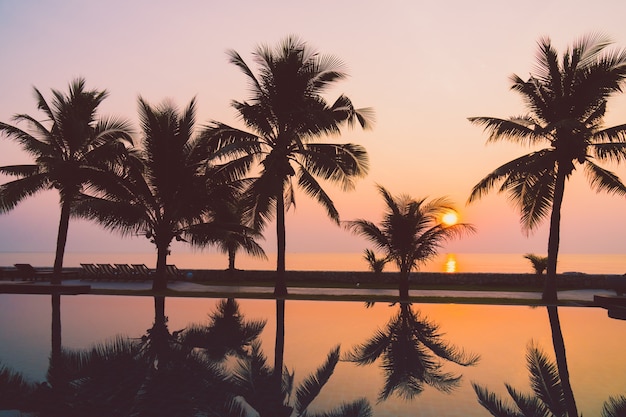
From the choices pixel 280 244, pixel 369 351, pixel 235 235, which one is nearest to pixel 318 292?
pixel 280 244

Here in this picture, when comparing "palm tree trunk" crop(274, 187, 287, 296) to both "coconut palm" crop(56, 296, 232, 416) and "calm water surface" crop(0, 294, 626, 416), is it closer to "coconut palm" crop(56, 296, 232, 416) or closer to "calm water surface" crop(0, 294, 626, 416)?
"calm water surface" crop(0, 294, 626, 416)

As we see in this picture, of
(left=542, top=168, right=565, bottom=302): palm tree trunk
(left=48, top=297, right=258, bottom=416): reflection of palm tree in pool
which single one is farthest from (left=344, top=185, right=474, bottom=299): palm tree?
(left=48, top=297, right=258, bottom=416): reflection of palm tree in pool

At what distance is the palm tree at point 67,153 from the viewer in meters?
21.3

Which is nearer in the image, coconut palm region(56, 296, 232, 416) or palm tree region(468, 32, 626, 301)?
coconut palm region(56, 296, 232, 416)

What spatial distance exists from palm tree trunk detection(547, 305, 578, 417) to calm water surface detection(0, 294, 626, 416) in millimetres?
105

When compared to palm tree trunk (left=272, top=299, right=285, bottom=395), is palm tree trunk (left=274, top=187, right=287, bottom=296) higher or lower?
higher

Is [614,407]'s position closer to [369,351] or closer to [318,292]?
[369,351]

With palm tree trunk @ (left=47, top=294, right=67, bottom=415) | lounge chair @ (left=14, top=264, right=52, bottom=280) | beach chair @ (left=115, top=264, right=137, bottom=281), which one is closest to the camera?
palm tree trunk @ (left=47, top=294, right=67, bottom=415)

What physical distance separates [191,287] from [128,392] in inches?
672

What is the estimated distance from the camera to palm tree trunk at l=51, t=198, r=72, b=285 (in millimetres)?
22547

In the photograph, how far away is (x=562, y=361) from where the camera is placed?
29.5 feet

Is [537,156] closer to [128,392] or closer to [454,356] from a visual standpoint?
[454,356]

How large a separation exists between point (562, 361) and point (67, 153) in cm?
2195

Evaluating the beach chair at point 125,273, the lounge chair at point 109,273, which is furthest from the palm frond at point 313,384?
the lounge chair at point 109,273
